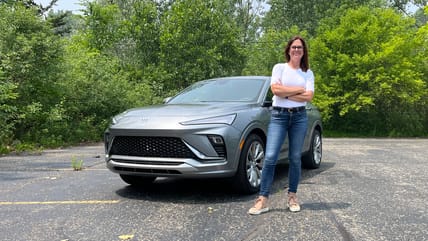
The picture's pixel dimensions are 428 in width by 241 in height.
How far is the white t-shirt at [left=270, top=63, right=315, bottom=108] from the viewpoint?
4633mm

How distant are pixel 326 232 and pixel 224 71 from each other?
2358cm

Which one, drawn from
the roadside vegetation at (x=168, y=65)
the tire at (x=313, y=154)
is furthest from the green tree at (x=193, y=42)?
the tire at (x=313, y=154)

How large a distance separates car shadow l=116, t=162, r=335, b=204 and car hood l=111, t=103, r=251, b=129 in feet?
2.92

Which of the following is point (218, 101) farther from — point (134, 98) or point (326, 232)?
point (134, 98)

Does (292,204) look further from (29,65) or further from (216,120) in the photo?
(29,65)

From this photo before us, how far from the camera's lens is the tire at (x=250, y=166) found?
17.2 feet

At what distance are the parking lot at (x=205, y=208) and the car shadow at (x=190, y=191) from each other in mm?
12

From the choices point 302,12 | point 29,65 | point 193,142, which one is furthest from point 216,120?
point 302,12

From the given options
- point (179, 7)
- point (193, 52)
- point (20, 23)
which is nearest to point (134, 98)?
point (20, 23)

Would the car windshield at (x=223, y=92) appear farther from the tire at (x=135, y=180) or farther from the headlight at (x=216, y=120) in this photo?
the tire at (x=135, y=180)

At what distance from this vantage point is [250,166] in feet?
17.9

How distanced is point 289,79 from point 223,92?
6.33ft

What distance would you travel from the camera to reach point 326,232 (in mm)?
4020

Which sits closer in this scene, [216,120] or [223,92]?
[216,120]
